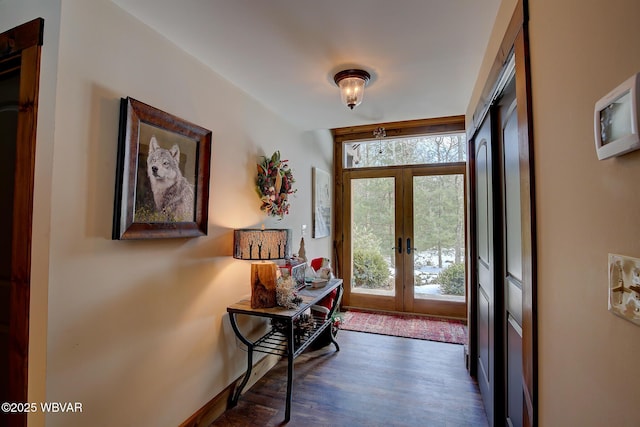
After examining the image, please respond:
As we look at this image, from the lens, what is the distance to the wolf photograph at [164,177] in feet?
4.85

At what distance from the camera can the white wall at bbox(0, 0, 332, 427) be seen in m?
1.19

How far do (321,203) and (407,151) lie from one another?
143cm

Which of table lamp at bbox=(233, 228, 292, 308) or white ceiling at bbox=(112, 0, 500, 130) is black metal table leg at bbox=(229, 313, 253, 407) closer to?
table lamp at bbox=(233, 228, 292, 308)

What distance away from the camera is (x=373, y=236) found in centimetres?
420

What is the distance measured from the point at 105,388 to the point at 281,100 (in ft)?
7.25

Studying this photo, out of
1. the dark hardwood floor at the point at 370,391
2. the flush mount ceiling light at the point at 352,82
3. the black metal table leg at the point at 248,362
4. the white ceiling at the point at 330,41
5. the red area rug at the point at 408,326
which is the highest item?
the white ceiling at the point at 330,41

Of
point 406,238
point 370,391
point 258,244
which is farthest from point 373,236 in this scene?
point 258,244

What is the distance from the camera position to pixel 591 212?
651 mm

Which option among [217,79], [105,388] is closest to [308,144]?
[217,79]

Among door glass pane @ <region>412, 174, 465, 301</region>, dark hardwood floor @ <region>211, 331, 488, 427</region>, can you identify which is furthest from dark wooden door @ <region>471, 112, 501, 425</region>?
door glass pane @ <region>412, 174, 465, 301</region>

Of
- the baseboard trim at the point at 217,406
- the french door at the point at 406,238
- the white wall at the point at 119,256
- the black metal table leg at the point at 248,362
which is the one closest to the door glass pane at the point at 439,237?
the french door at the point at 406,238

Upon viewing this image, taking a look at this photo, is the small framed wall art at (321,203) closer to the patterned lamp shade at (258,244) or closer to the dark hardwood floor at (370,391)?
the dark hardwood floor at (370,391)

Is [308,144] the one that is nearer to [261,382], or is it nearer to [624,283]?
[261,382]

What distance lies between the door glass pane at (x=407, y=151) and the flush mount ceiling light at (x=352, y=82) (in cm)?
209
